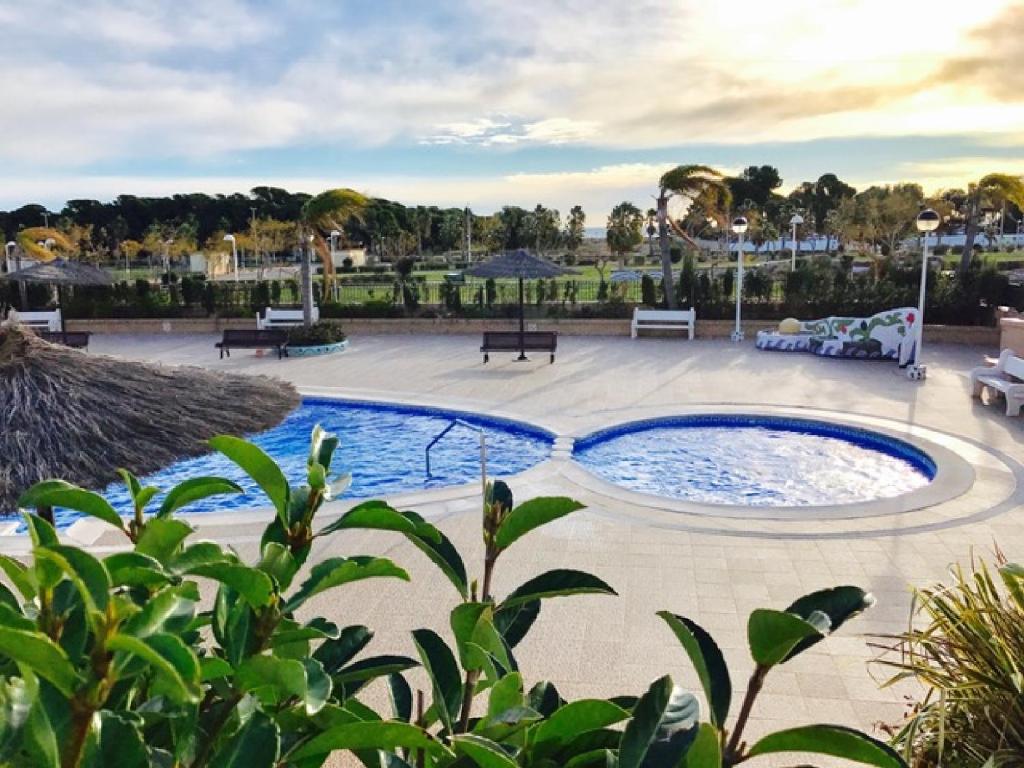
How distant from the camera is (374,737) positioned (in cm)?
130

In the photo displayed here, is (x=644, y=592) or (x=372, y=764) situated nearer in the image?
(x=372, y=764)

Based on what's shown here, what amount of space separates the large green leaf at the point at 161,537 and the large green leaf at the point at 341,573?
24 centimetres

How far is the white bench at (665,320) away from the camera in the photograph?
2012cm

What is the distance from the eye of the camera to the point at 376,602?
233 inches

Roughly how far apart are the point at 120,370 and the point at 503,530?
514cm

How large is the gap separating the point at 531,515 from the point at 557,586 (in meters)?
0.21

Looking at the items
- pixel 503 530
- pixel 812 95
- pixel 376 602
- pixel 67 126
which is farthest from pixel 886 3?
pixel 67 126

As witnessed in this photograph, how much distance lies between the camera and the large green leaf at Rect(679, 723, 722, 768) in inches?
46.0

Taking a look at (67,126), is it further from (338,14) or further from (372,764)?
(372,764)

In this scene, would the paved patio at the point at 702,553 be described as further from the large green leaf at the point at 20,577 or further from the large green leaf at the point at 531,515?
the large green leaf at the point at 20,577

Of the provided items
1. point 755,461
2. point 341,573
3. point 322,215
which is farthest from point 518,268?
point 341,573

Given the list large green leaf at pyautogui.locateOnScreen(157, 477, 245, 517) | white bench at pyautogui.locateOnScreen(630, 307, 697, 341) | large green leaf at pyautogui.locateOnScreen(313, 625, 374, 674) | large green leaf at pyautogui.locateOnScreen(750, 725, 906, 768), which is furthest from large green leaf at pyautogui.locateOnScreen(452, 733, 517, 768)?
white bench at pyautogui.locateOnScreen(630, 307, 697, 341)

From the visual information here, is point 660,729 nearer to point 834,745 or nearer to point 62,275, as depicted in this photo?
point 834,745

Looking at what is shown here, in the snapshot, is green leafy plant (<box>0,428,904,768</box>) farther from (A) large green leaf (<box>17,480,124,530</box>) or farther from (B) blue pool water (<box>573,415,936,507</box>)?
(B) blue pool water (<box>573,415,936,507</box>)
